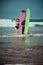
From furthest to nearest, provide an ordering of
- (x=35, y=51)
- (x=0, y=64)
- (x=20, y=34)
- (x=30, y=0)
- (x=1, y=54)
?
(x=30, y=0) → (x=20, y=34) → (x=35, y=51) → (x=1, y=54) → (x=0, y=64)

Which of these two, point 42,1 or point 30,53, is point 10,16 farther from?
point 30,53

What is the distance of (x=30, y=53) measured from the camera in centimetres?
242

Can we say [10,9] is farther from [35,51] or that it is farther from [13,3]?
[35,51]

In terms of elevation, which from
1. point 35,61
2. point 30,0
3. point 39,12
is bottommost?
point 35,61

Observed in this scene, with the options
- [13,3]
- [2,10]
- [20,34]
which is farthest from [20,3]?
[20,34]

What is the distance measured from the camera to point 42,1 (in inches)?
254

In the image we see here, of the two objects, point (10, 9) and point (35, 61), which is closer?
point (35, 61)

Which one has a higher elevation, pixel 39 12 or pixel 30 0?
pixel 30 0

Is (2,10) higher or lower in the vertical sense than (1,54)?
higher

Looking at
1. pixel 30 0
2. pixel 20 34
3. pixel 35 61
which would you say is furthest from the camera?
pixel 30 0

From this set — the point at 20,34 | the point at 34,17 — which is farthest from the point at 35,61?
the point at 34,17

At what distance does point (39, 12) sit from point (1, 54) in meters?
4.37

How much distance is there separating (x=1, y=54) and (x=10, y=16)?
4.24 meters

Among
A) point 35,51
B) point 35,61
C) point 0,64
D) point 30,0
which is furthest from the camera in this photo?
point 30,0
